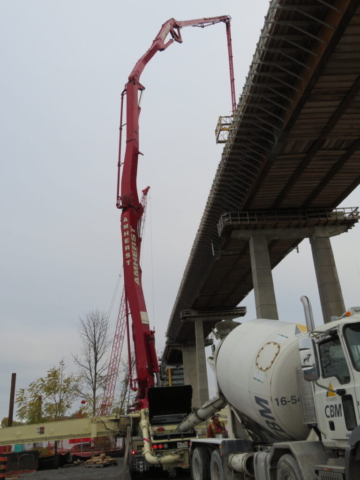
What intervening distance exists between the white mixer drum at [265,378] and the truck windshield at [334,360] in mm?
1237

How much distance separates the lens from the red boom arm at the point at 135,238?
59.4ft

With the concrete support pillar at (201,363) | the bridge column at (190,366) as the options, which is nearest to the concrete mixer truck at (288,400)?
the concrete support pillar at (201,363)

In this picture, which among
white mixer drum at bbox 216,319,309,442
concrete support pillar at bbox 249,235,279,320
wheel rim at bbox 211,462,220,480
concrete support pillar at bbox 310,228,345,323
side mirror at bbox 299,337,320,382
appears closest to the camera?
side mirror at bbox 299,337,320,382

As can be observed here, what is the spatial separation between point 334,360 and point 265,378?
2001mm

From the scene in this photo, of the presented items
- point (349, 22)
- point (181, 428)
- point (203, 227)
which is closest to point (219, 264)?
point (203, 227)

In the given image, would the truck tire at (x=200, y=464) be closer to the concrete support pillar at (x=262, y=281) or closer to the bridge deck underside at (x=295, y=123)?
the bridge deck underside at (x=295, y=123)

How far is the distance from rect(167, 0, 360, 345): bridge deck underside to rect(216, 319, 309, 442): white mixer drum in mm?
8734

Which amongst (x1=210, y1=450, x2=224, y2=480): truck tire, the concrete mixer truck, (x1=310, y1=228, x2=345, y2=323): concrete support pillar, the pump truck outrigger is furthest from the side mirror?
(x1=310, y1=228, x2=345, y2=323): concrete support pillar

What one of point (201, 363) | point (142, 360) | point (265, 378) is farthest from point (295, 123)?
point (201, 363)

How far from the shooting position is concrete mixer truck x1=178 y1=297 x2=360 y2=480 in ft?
20.8

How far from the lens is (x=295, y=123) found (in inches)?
676

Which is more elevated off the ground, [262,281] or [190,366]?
[190,366]

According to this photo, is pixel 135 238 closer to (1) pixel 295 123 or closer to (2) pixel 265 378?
(1) pixel 295 123

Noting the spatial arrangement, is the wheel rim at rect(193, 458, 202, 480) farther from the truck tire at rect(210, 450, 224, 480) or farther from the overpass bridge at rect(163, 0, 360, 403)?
the overpass bridge at rect(163, 0, 360, 403)
